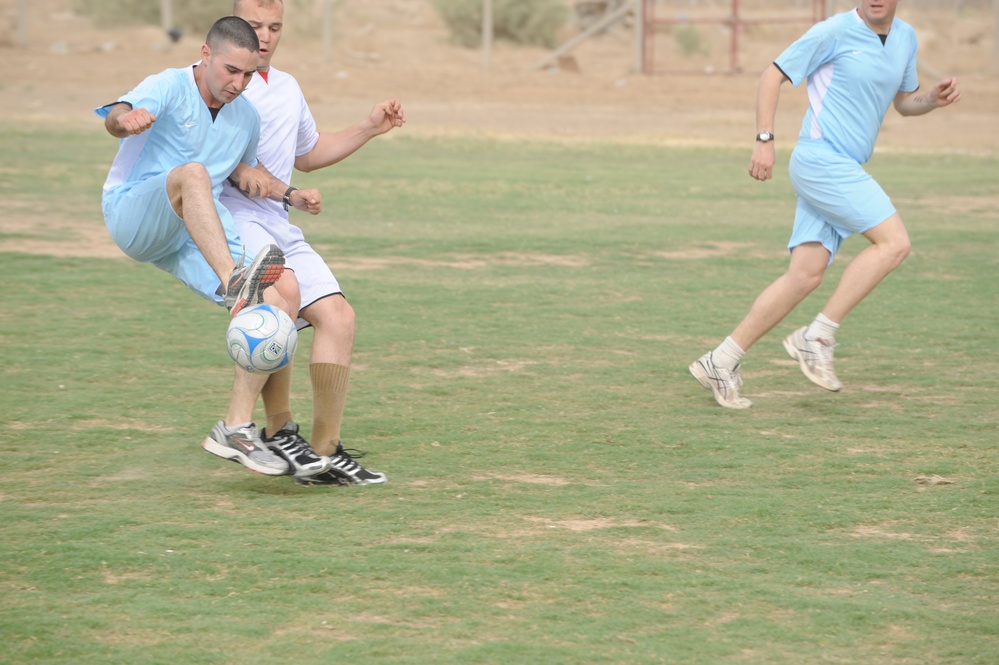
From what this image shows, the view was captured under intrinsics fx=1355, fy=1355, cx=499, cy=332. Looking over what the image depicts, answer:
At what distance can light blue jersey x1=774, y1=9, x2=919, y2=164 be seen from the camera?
690 cm

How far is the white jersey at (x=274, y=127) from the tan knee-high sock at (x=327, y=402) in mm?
741

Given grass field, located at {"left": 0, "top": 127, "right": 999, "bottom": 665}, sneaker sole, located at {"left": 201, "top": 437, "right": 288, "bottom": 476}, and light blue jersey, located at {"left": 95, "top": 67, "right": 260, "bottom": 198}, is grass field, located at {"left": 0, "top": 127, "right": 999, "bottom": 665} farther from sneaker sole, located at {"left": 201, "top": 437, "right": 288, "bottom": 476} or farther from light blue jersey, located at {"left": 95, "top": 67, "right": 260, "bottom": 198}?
light blue jersey, located at {"left": 95, "top": 67, "right": 260, "bottom": 198}

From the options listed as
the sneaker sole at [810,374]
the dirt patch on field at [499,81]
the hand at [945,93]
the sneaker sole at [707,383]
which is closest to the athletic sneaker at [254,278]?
the sneaker sole at [707,383]

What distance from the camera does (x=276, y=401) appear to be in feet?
18.7

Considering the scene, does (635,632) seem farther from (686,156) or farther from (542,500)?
(686,156)

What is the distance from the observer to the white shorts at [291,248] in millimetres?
5484

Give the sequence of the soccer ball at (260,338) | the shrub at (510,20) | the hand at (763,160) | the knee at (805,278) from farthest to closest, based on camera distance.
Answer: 1. the shrub at (510,20)
2. the knee at (805,278)
3. the hand at (763,160)
4. the soccer ball at (260,338)

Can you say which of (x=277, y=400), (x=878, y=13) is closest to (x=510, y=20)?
(x=878, y=13)

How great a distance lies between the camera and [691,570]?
451 cm

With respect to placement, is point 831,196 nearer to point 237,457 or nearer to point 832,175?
point 832,175

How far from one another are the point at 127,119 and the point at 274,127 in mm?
833

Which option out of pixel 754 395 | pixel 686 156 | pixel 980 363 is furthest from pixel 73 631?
pixel 686 156

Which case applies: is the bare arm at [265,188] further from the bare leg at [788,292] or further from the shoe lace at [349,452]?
the bare leg at [788,292]

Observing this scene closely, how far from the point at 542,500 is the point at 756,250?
700 cm
